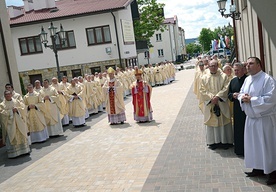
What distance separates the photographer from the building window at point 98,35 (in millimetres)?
27484

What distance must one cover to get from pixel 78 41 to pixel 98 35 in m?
1.83

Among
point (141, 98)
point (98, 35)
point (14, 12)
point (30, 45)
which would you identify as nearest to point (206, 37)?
point (14, 12)

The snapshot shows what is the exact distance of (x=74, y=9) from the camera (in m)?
29.0

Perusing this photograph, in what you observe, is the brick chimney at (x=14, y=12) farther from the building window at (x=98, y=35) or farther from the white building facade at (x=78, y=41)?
the building window at (x=98, y=35)

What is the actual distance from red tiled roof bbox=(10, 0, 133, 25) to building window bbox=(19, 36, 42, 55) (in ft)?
5.24

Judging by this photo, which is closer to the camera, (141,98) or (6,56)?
(141,98)

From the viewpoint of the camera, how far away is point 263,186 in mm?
5332

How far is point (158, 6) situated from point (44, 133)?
3316 cm

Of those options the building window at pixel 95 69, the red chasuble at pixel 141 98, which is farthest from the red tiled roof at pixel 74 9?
the red chasuble at pixel 141 98

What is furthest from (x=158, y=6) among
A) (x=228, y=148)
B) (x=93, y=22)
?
(x=228, y=148)

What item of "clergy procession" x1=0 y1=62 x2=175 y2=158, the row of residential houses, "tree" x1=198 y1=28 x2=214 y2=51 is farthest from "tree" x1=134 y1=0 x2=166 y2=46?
"tree" x1=198 y1=28 x2=214 y2=51

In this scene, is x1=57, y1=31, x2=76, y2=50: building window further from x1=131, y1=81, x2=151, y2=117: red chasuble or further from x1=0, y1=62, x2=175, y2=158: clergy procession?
x1=131, y1=81, x2=151, y2=117: red chasuble

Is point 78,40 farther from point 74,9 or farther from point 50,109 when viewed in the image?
point 50,109

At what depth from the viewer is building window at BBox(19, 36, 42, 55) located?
28969 mm
